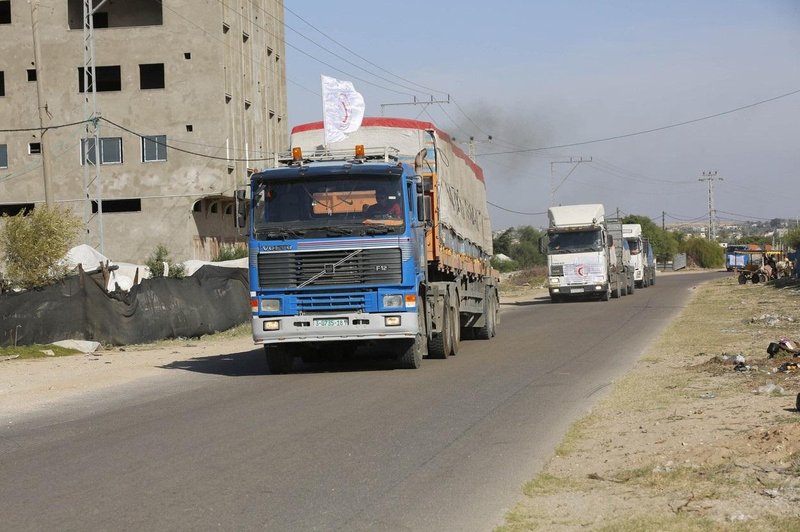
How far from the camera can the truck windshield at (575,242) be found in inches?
1780

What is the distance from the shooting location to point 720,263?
135m

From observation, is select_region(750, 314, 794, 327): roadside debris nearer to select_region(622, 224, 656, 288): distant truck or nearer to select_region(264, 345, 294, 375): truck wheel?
select_region(264, 345, 294, 375): truck wheel

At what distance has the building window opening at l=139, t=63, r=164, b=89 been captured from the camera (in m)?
53.3

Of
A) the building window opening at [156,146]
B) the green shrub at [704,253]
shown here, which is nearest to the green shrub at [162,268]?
the building window opening at [156,146]

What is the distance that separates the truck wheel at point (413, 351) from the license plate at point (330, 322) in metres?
1.49

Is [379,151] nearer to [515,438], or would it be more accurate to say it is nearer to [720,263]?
[515,438]

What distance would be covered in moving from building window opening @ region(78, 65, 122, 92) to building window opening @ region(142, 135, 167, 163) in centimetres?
378

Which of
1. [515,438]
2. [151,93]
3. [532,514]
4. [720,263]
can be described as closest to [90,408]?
[515,438]

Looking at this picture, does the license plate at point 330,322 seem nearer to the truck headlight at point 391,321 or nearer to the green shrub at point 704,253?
the truck headlight at point 391,321

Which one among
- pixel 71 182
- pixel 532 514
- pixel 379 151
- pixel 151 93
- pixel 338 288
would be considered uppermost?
pixel 151 93

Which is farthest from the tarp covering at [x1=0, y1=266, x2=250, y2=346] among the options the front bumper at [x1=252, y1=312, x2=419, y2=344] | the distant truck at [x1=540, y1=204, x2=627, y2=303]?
the distant truck at [x1=540, y1=204, x2=627, y2=303]

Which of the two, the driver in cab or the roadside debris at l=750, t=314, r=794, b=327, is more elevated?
the driver in cab

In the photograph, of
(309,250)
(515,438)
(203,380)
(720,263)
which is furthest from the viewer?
(720,263)

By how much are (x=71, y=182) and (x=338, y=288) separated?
39.1m
